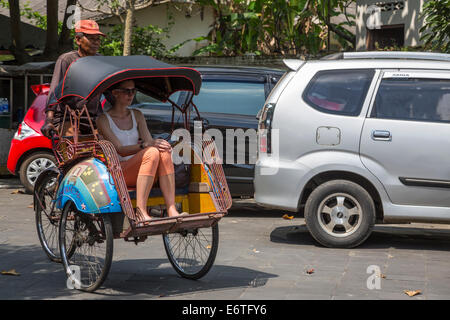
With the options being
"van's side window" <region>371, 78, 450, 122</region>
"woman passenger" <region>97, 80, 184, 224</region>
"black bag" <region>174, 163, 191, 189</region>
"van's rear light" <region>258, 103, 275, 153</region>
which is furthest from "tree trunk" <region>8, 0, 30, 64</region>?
"black bag" <region>174, 163, 191, 189</region>

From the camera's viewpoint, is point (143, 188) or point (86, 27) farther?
point (86, 27)

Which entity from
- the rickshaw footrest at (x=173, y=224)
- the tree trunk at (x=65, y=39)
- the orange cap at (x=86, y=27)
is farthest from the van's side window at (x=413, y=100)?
the tree trunk at (x=65, y=39)

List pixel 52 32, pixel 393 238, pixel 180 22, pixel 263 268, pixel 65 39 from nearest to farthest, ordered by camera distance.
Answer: pixel 263 268 → pixel 393 238 → pixel 52 32 → pixel 65 39 → pixel 180 22

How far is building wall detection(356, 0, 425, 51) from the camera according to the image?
63.3ft

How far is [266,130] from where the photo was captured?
8797 millimetres

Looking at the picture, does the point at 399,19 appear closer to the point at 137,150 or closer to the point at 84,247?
the point at 137,150

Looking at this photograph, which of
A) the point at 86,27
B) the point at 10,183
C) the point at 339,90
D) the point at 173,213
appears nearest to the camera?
the point at 173,213

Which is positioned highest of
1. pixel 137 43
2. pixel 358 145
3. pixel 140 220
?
pixel 137 43

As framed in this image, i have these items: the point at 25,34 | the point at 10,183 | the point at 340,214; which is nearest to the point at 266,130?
the point at 340,214

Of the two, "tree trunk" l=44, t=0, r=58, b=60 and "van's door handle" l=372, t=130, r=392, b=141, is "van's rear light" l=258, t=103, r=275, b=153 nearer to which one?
"van's door handle" l=372, t=130, r=392, b=141

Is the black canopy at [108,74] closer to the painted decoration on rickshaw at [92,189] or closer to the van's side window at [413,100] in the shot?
the painted decoration on rickshaw at [92,189]

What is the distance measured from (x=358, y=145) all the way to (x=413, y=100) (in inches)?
29.7

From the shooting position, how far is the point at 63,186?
268 inches

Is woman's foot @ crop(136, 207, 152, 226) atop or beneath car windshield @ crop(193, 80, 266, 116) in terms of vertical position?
beneath
